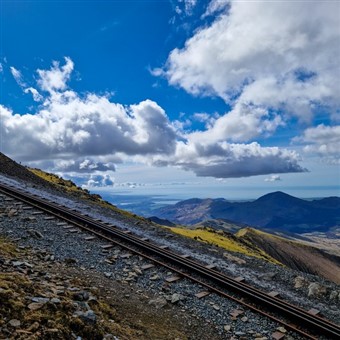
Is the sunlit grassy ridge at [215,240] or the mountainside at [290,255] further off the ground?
the sunlit grassy ridge at [215,240]

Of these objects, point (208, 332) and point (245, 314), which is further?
point (245, 314)

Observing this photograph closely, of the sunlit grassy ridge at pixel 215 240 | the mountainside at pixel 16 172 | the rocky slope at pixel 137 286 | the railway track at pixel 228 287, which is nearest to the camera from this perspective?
the rocky slope at pixel 137 286

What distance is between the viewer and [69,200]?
3359cm

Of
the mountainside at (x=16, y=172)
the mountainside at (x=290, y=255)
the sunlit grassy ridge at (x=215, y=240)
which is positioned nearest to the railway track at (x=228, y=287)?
the sunlit grassy ridge at (x=215, y=240)

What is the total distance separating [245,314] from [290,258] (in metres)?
127

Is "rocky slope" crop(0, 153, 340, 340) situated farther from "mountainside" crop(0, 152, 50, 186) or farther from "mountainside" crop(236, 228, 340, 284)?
"mountainside" crop(236, 228, 340, 284)

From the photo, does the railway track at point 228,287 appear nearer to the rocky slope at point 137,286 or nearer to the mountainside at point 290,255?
the rocky slope at point 137,286

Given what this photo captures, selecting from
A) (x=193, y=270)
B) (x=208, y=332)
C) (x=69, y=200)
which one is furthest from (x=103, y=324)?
(x=69, y=200)

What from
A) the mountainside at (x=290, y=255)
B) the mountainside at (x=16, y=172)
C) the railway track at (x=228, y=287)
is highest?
the mountainside at (x=16, y=172)

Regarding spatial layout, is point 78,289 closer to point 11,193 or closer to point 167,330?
point 167,330

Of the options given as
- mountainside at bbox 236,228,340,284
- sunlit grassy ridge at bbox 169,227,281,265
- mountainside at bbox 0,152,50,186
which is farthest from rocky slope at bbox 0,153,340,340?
mountainside at bbox 236,228,340,284

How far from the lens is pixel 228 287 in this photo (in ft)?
51.0

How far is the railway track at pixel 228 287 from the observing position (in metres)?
13.0

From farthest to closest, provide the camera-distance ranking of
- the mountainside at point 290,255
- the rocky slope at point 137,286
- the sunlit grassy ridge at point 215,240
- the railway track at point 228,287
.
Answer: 1. the mountainside at point 290,255
2. the sunlit grassy ridge at point 215,240
3. the railway track at point 228,287
4. the rocky slope at point 137,286
